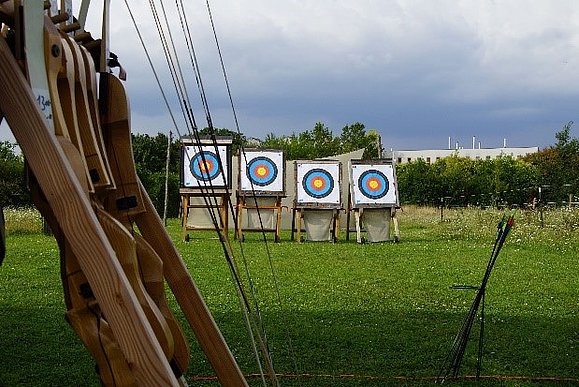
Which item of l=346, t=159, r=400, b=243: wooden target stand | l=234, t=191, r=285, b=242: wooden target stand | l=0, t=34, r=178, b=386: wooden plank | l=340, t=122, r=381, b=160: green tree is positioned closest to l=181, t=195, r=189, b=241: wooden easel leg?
l=234, t=191, r=285, b=242: wooden target stand

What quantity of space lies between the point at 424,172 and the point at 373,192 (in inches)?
442

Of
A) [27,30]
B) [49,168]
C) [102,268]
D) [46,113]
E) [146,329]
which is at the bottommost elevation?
[146,329]

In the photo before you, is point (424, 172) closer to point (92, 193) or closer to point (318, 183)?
point (318, 183)

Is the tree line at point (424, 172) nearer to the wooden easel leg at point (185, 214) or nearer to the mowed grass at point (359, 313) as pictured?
the wooden easel leg at point (185, 214)

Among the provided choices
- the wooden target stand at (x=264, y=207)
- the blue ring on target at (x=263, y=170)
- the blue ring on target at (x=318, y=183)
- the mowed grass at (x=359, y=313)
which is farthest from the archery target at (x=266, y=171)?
the mowed grass at (x=359, y=313)

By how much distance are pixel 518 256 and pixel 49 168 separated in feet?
26.3

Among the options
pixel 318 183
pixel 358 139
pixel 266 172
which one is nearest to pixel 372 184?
pixel 318 183

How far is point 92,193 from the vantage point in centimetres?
156

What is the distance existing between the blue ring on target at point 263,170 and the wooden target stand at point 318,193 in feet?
1.14

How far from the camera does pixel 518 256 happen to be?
28.9 ft

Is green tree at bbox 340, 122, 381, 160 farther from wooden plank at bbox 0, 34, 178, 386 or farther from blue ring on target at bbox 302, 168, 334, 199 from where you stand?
wooden plank at bbox 0, 34, 178, 386

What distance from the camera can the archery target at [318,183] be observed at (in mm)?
11328

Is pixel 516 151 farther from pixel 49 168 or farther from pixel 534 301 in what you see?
pixel 49 168

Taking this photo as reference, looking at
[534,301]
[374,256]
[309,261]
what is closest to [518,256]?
[374,256]
